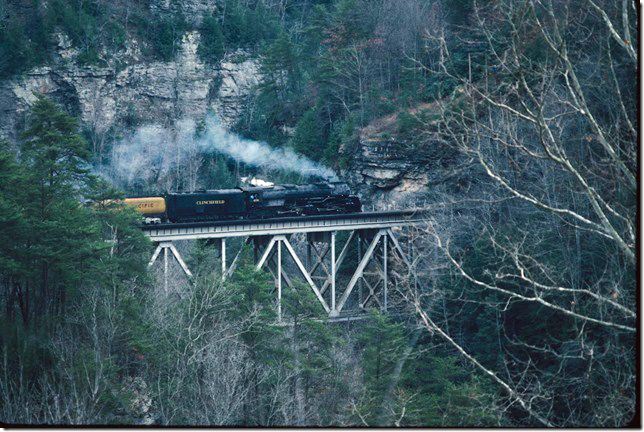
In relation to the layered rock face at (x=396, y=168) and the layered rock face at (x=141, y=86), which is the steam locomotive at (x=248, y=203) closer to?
the layered rock face at (x=396, y=168)

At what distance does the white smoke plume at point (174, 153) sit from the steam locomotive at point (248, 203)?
8.19 meters

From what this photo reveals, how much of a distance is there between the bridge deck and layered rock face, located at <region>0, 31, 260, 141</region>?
39.9 ft

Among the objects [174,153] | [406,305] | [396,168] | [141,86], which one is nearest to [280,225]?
[406,305]

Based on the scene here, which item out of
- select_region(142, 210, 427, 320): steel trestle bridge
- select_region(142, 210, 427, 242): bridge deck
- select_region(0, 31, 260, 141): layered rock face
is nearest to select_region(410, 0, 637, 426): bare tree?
select_region(142, 210, 427, 242): bridge deck

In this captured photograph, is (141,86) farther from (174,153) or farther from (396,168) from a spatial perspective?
(396,168)

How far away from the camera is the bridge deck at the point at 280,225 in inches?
657

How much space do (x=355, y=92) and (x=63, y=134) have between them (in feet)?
49.2

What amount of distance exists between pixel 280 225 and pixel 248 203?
931mm

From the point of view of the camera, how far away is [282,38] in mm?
31938

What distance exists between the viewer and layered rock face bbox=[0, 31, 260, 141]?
29938 mm

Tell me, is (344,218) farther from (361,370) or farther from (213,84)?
(213,84)

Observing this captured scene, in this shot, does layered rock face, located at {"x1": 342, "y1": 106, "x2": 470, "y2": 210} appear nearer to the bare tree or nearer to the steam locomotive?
the steam locomotive

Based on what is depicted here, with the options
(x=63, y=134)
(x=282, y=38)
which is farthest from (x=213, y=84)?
(x=63, y=134)

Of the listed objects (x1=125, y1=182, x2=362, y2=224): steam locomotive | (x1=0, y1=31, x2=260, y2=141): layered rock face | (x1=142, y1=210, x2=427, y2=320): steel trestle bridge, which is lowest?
(x1=142, y1=210, x2=427, y2=320): steel trestle bridge
